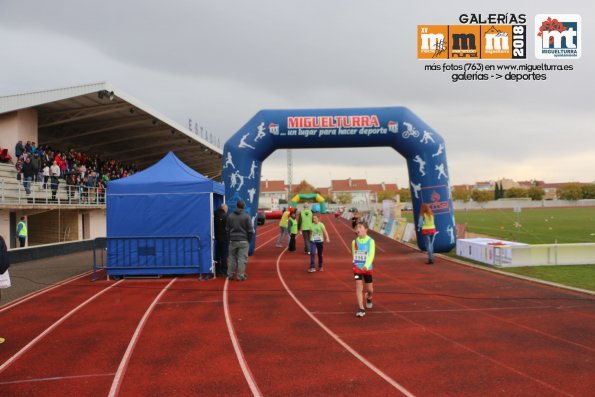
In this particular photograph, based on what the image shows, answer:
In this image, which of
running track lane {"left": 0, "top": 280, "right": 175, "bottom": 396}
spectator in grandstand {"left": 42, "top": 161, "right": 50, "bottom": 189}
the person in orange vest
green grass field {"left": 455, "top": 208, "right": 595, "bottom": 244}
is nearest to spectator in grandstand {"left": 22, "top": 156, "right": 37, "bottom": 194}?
spectator in grandstand {"left": 42, "top": 161, "right": 50, "bottom": 189}

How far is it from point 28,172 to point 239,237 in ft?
40.8

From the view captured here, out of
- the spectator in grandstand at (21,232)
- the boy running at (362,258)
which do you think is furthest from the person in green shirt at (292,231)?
the spectator in grandstand at (21,232)

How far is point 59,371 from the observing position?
16.9 ft

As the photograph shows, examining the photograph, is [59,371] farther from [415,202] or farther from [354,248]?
[415,202]

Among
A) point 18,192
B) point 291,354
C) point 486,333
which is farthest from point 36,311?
point 18,192

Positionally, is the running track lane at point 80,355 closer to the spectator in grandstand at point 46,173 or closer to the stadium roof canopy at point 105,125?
the spectator in grandstand at point 46,173

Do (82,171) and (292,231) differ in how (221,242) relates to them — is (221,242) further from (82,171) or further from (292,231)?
(82,171)

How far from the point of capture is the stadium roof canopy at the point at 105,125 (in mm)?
19781

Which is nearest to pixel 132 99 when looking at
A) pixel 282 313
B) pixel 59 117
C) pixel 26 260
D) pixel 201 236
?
pixel 59 117

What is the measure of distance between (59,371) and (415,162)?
13.3 m

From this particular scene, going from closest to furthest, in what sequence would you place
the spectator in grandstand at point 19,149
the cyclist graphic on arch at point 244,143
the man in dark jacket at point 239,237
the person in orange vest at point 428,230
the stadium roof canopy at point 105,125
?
1. the man in dark jacket at point 239,237
2. the person in orange vest at point 428,230
3. the cyclist graphic on arch at point 244,143
4. the spectator in grandstand at point 19,149
5. the stadium roof canopy at point 105,125

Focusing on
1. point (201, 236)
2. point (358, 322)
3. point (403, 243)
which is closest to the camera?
point (358, 322)

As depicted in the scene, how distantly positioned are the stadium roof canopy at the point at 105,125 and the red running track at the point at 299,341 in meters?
12.8

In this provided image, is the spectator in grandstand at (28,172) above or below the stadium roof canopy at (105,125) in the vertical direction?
below
